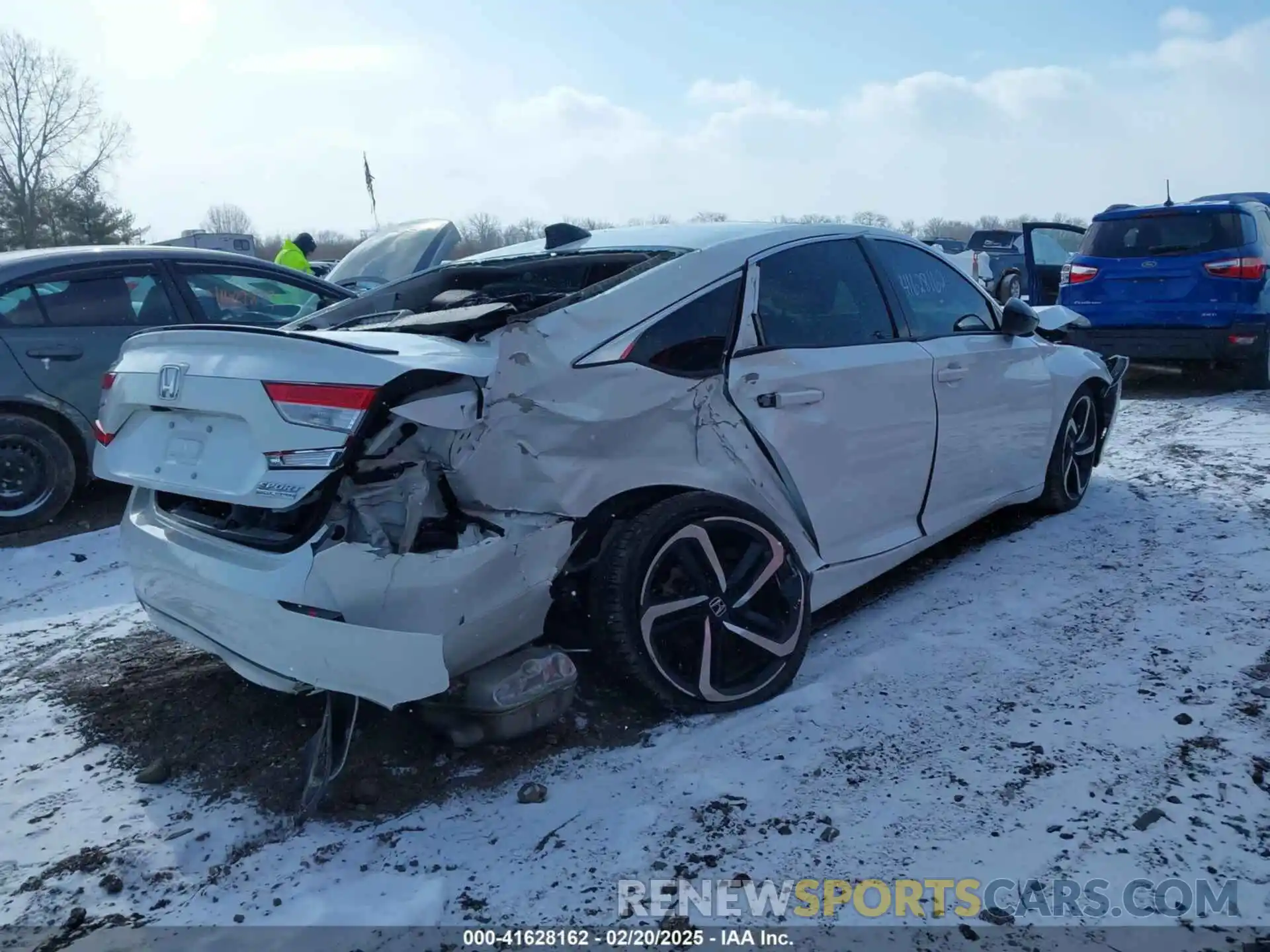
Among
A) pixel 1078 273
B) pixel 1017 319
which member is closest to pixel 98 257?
pixel 1017 319

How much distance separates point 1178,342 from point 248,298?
25.2 ft

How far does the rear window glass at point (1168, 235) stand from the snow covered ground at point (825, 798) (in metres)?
5.74

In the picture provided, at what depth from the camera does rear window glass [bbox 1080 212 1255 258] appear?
855 cm

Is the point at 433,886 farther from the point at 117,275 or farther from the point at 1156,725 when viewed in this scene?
the point at 117,275

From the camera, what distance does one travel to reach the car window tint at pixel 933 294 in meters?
4.21

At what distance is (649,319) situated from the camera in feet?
10.5

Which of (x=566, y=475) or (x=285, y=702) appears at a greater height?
(x=566, y=475)

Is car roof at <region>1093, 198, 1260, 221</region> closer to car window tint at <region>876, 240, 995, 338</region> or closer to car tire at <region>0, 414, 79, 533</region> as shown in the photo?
car window tint at <region>876, 240, 995, 338</region>

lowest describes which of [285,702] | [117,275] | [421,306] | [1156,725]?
[1156,725]

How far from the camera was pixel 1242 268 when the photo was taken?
8.39 m

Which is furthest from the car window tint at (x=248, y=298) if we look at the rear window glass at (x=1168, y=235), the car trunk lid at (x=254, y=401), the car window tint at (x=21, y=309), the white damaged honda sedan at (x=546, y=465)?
the rear window glass at (x=1168, y=235)

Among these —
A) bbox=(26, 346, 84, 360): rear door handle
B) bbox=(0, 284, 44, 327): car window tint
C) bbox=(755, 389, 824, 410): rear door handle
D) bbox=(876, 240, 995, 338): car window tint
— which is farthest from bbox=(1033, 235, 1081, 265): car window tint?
bbox=(0, 284, 44, 327): car window tint

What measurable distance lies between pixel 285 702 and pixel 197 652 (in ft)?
2.37

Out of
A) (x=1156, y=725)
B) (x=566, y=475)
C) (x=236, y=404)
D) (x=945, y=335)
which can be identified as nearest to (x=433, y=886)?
(x=566, y=475)
